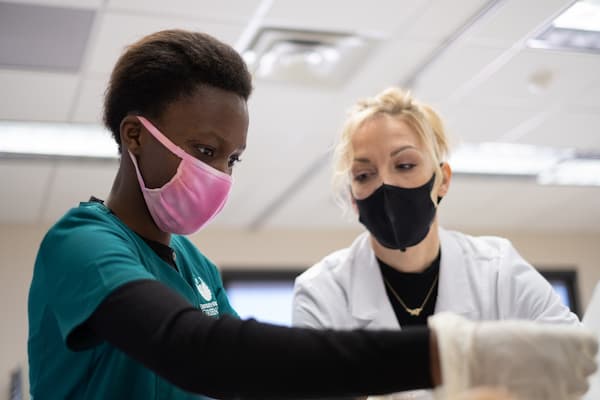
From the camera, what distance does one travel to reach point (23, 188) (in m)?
5.14

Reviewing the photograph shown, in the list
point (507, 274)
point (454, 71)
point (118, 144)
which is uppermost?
point (454, 71)

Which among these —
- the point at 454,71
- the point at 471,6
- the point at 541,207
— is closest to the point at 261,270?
the point at 541,207

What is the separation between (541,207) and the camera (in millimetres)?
6453

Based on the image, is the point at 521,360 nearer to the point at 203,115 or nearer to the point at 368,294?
the point at 203,115

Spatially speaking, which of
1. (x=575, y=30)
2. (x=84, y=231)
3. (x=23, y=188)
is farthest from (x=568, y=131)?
(x=84, y=231)

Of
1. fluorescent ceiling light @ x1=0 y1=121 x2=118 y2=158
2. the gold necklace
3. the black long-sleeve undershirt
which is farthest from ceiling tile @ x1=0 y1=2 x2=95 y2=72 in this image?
the black long-sleeve undershirt

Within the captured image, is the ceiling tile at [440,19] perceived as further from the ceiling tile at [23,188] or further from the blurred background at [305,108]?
the ceiling tile at [23,188]

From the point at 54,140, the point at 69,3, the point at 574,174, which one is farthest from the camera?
the point at 574,174

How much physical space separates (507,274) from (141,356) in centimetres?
113

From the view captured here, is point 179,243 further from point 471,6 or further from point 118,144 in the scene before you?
point 471,6

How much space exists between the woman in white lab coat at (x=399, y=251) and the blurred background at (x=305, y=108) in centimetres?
43

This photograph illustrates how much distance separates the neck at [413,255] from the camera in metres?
1.85

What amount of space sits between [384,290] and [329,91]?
2337 mm

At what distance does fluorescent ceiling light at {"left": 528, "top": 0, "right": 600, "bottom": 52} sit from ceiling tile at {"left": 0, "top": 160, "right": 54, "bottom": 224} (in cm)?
313
